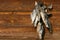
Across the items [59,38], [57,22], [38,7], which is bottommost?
[59,38]

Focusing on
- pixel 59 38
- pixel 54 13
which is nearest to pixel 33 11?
pixel 54 13

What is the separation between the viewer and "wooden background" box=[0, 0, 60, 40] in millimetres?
1692

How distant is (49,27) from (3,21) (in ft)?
1.15

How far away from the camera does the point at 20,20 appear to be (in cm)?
173

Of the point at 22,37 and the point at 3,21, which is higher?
the point at 3,21

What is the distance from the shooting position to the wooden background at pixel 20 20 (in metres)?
1.69

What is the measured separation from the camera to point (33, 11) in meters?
1.74

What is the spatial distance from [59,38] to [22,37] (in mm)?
272

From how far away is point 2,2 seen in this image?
178 cm

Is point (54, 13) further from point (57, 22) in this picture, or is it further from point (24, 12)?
point (24, 12)

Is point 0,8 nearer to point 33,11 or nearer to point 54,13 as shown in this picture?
point 33,11

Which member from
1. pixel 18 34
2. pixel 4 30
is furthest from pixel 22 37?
pixel 4 30

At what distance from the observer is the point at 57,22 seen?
1726mm

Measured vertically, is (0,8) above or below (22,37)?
above
